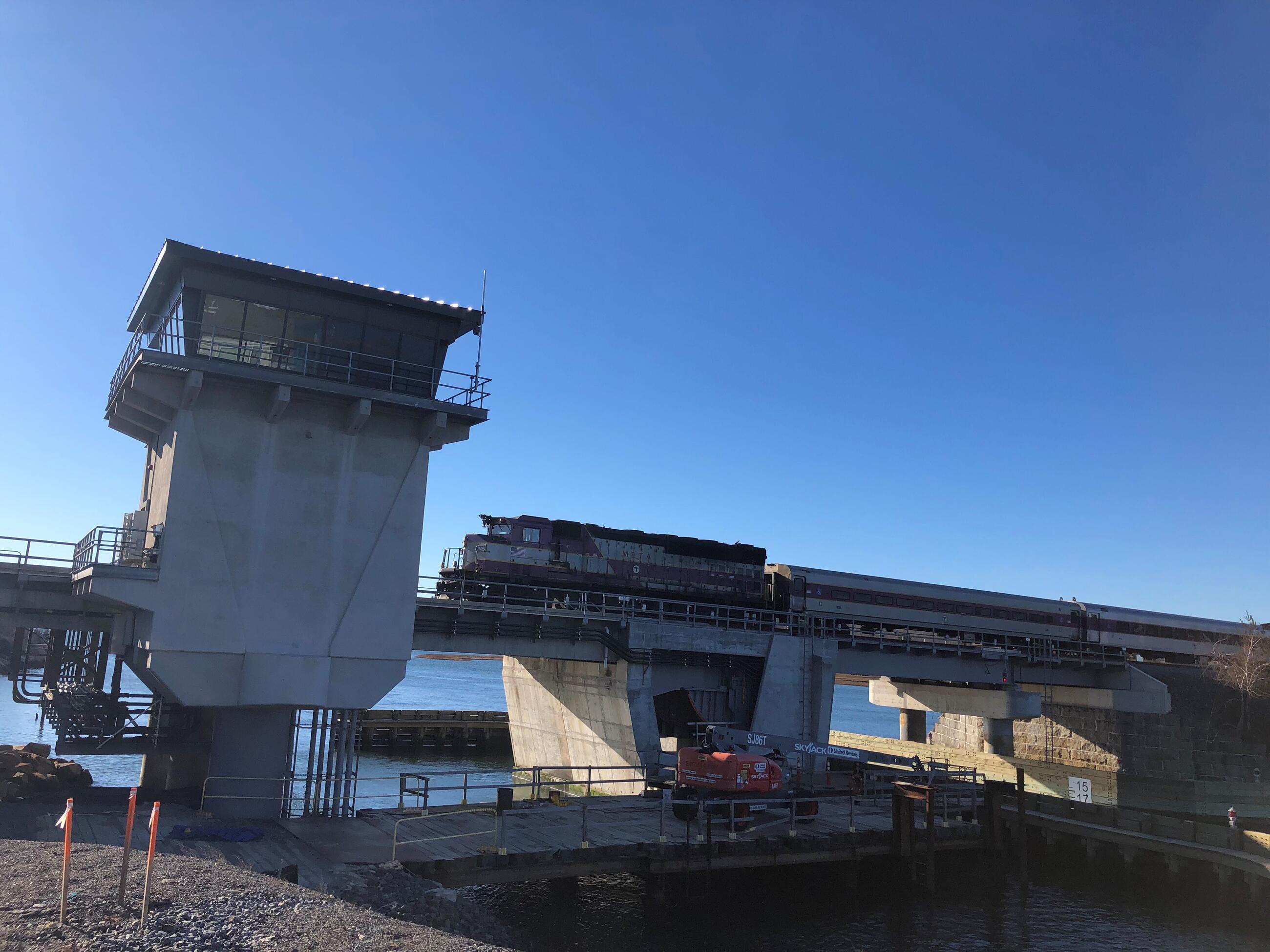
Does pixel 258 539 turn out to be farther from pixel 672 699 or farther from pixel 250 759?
pixel 672 699

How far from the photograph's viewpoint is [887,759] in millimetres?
31531

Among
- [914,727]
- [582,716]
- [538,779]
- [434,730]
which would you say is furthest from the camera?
[434,730]

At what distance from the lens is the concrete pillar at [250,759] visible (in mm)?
22781

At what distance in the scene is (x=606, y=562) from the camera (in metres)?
39.6

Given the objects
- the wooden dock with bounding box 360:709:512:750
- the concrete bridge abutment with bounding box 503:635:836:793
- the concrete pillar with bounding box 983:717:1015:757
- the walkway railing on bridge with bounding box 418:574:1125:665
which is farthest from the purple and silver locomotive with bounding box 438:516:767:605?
the wooden dock with bounding box 360:709:512:750

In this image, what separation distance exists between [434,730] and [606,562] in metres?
29.7

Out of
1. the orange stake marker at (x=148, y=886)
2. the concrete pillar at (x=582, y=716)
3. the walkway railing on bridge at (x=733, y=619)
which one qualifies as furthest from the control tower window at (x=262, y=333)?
the concrete pillar at (x=582, y=716)

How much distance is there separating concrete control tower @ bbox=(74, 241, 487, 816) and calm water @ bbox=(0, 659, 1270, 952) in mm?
4123

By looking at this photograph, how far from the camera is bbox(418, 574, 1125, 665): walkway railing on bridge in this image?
31234 millimetres

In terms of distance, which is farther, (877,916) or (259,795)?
(877,916)

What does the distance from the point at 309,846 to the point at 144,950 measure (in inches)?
365

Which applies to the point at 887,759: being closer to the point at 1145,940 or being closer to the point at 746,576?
the point at 1145,940

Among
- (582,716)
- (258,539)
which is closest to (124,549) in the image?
(258,539)

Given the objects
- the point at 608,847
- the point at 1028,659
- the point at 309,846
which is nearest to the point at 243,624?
the point at 309,846
